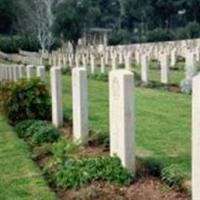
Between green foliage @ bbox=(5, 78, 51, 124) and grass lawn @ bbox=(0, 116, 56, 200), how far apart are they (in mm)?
1850

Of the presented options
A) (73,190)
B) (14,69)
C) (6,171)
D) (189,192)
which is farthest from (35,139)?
(14,69)

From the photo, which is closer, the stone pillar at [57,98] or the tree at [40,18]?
the stone pillar at [57,98]

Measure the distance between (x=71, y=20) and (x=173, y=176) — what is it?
3820 cm

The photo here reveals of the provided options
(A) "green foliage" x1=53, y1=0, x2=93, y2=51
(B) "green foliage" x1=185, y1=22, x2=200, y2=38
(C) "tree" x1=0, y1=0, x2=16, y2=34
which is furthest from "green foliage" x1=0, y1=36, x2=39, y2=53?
(B) "green foliage" x1=185, y1=22, x2=200, y2=38

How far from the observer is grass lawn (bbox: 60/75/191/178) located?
7.86 metres

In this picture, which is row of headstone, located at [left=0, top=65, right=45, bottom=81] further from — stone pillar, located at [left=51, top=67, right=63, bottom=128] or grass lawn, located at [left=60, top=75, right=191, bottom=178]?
stone pillar, located at [left=51, top=67, right=63, bottom=128]

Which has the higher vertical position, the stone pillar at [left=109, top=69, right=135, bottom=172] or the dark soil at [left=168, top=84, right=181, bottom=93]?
the stone pillar at [left=109, top=69, right=135, bottom=172]

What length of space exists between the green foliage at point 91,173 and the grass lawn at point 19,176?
0.72ft

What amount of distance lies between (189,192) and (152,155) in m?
1.73

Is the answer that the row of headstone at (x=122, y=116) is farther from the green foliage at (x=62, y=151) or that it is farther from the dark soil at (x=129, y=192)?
the green foliage at (x=62, y=151)

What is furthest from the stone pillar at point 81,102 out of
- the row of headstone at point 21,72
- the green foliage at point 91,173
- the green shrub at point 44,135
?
the row of headstone at point 21,72

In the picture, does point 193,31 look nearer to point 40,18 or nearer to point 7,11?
point 40,18

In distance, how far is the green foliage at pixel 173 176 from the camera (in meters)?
6.35

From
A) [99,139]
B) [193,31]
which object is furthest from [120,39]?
[99,139]
